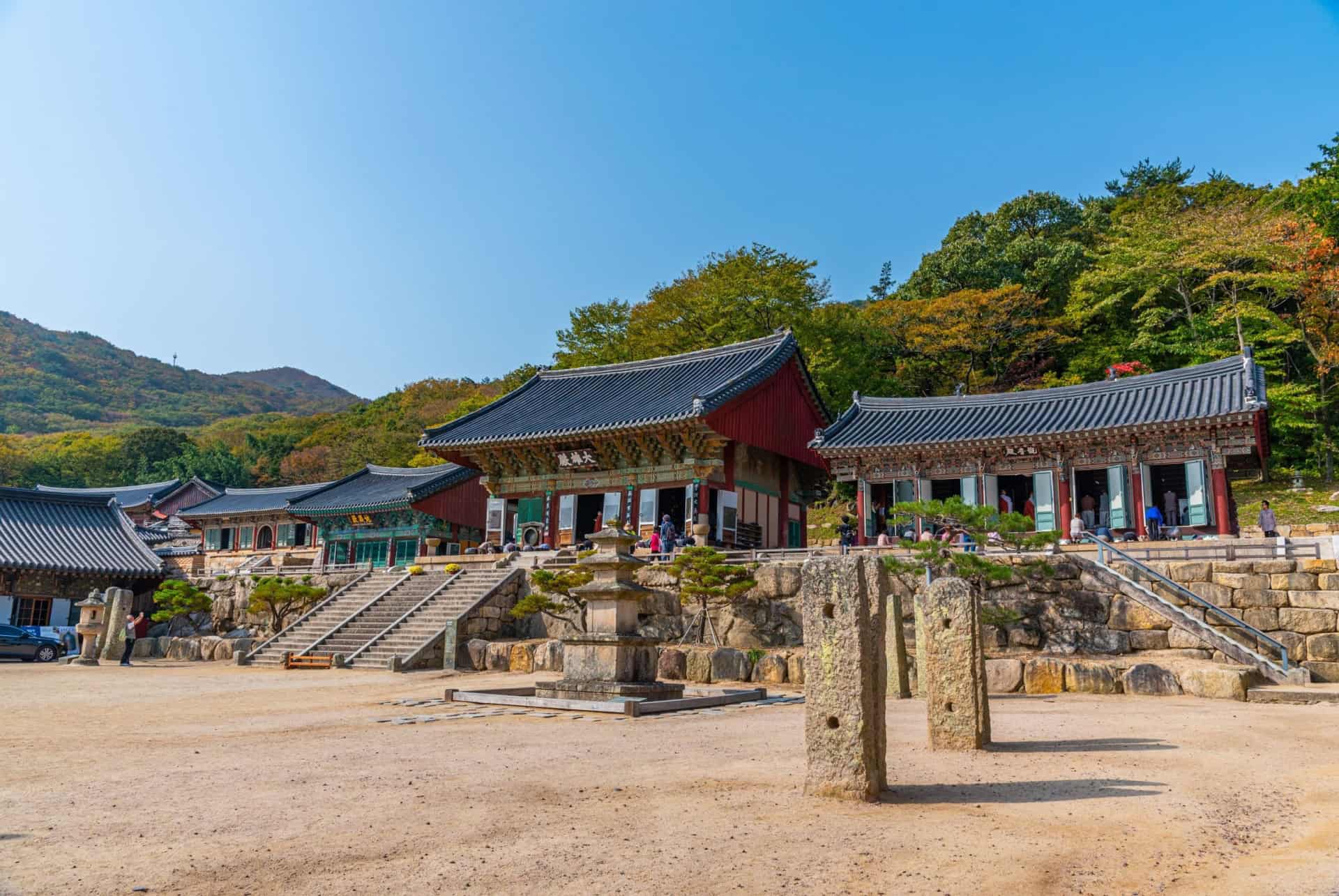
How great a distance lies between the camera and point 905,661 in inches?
587

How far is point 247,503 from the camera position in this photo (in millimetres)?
49406

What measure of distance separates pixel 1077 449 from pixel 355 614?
20268 mm

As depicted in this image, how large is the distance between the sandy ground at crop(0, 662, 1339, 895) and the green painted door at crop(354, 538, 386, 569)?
29.7 meters

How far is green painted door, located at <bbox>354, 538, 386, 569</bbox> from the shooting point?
1615 inches

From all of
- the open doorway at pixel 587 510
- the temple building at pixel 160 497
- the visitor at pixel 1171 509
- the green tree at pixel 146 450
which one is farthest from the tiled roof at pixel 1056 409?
the green tree at pixel 146 450

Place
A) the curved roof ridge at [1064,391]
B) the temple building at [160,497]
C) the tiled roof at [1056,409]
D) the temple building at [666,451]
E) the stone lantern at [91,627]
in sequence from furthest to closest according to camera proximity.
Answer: the temple building at [160,497], the temple building at [666,451], the curved roof ridge at [1064,391], the stone lantern at [91,627], the tiled roof at [1056,409]

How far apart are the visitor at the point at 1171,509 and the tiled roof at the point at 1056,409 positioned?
3808mm

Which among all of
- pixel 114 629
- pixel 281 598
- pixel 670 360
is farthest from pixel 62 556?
pixel 670 360

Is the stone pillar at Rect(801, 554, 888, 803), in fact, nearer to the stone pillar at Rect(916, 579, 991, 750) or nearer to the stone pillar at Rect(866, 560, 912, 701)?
the stone pillar at Rect(916, 579, 991, 750)

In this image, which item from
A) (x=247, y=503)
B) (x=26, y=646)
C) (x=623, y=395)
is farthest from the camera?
(x=247, y=503)

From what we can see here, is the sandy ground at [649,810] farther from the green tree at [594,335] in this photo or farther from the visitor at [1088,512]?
the green tree at [594,335]

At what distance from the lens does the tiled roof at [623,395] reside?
2906 cm

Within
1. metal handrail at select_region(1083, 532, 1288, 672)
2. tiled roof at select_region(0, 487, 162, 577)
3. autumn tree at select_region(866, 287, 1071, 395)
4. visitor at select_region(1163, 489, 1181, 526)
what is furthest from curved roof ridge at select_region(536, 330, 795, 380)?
tiled roof at select_region(0, 487, 162, 577)

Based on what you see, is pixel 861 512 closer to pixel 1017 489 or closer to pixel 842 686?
pixel 1017 489
